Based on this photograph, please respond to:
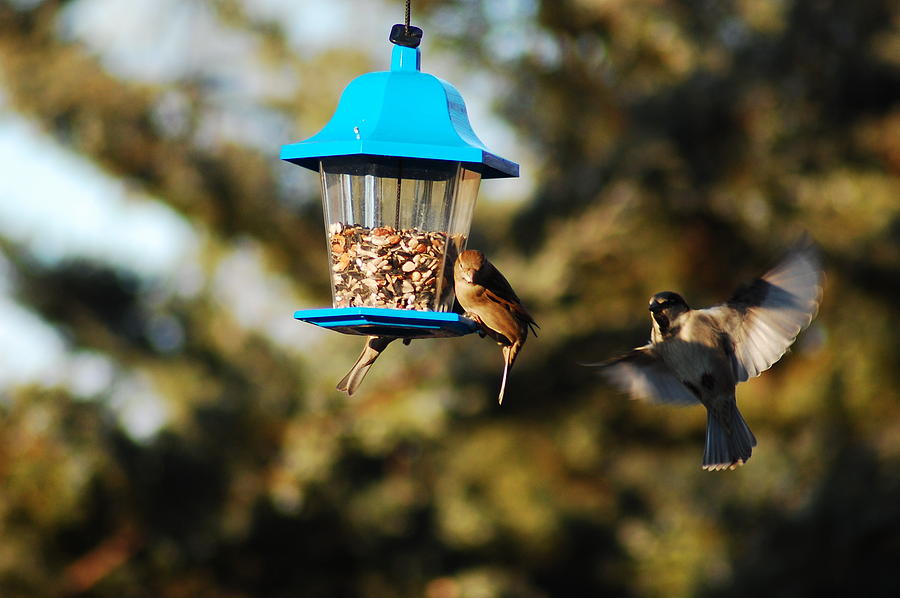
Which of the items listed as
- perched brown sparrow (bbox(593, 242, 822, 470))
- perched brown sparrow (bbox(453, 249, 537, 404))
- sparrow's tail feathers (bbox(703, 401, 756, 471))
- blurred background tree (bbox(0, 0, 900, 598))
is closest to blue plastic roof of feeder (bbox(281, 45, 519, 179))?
perched brown sparrow (bbox(453, 249, 537, 404))

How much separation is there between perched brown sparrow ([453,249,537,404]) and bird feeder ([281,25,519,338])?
0.09 m

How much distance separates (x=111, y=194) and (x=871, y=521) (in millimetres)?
6020

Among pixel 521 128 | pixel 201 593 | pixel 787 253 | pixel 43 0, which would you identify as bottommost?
pixel 201 593

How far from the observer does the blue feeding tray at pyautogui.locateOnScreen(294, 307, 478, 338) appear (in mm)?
2482

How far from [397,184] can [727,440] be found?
3.93 ft

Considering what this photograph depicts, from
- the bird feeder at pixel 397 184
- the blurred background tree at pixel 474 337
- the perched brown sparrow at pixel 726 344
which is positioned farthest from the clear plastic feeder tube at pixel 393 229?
the blurred background tree at pixel 474 337

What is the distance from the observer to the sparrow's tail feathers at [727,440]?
10.0 feet

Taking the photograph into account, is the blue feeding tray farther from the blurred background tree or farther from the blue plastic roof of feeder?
the blurred background tree

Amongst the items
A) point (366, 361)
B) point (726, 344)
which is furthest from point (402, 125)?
point (726, 344)

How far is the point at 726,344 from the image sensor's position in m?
3.11

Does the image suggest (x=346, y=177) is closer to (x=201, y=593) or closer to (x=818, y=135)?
(x=818, y=135)

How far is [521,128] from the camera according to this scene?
945cm

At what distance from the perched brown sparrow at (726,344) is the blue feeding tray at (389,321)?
705 millimetres

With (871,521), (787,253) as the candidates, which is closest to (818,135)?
(871,521)
